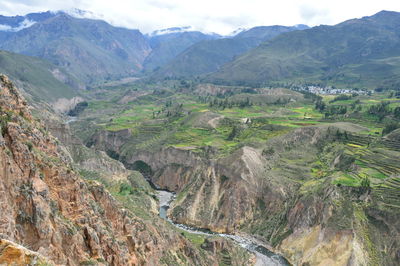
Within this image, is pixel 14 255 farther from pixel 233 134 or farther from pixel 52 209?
pixel 233 134

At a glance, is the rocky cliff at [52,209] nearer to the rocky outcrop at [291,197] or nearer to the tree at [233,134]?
the rocky outcrop at [291,197]

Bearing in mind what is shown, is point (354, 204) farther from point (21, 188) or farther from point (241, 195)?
point (21, 188)

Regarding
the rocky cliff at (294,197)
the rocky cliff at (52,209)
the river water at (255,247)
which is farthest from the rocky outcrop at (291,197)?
the rocky cliff at (52,209)

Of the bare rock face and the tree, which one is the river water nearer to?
the tree

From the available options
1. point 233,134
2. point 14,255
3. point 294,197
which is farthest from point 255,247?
point 14,255

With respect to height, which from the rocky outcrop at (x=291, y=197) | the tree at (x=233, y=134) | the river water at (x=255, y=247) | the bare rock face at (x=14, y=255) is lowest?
the river water at (x=255, y=247)

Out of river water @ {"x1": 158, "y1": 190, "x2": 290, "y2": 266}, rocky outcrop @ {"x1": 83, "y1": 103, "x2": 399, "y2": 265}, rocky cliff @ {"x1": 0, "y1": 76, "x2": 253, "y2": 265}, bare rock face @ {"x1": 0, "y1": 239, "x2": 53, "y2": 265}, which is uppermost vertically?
bare rock face @ {"x1": 0, "y1": 239, "x2": 53, "y2": 265}

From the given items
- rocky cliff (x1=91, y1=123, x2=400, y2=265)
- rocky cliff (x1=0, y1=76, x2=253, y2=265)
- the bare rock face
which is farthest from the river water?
the bare rock face

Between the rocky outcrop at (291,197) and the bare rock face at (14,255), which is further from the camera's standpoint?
the rocky outcrop at (291,197)

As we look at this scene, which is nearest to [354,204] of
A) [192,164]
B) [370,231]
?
[370,231]
